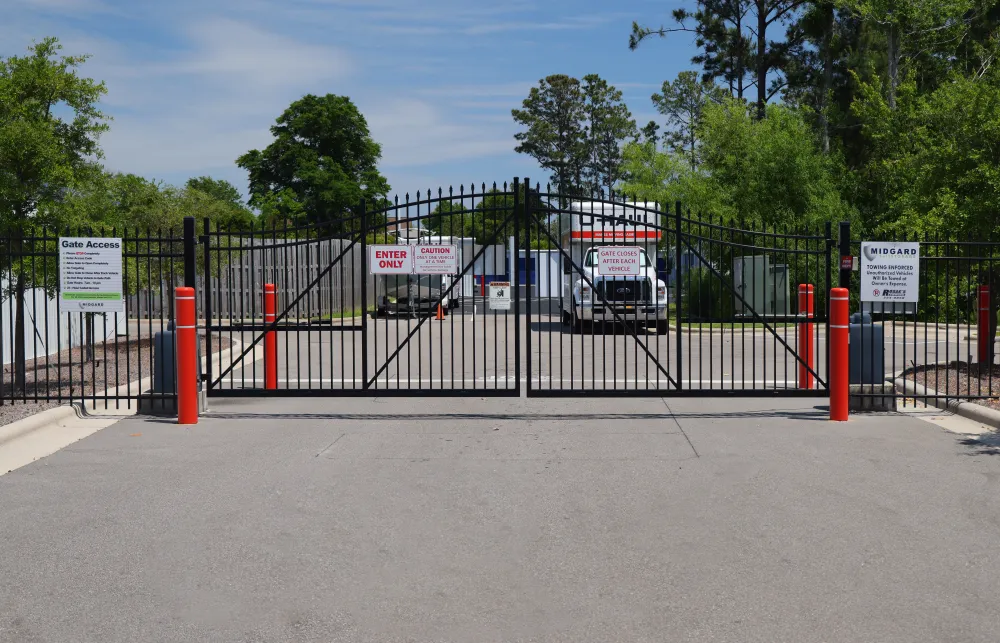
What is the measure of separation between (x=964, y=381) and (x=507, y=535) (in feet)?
32.5

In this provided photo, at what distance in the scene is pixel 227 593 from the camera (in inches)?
222

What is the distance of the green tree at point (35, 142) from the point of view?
42.3ft

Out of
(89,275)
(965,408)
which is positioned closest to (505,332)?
(89,275)

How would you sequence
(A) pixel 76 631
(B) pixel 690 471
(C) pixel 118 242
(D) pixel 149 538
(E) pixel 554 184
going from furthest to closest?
(E) pixel 554 184, (C) pixel 118 242, (B) pixel 690 471, (D) pixel 149 538, (A) pixel 76 631

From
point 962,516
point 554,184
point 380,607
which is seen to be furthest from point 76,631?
point 554,184

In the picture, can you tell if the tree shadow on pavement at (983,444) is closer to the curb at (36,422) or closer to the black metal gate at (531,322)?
the black metal gate at (531,322)

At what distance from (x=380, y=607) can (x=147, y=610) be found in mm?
1223

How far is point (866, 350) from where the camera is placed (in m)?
12.4

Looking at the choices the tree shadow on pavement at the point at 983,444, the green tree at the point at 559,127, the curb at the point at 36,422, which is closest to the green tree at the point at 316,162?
the green tree at the point at 559,127

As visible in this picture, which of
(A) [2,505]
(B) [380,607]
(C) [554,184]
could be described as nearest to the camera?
(B) [380,607]

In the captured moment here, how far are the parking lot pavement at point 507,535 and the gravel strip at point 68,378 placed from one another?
163cm

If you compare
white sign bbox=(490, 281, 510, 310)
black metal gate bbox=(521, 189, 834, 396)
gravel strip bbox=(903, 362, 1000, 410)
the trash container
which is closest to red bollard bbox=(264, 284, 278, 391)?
white sign bbox=(490, 281, 510, 310)

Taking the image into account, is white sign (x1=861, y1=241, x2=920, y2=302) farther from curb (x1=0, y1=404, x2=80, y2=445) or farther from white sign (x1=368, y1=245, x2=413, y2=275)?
curb (x1=0, y1=404, x2=80, y2=445)

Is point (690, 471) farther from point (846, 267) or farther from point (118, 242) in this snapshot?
point (118, 242)
